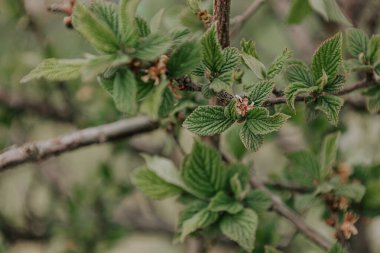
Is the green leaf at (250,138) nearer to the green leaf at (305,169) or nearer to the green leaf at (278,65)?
the green leaf at (278,65)

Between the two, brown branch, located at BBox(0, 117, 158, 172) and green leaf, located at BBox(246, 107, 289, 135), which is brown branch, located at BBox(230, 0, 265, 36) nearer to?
brown branch, located at BBox(0, 117, 158, 172)

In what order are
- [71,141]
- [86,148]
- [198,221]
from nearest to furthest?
[198,221] → [71,141] → [86,148]

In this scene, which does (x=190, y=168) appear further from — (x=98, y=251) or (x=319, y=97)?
(x=98, y=251)

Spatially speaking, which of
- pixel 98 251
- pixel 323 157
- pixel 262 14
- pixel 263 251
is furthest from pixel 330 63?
pixel 262 14

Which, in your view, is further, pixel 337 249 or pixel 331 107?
pixel 337 249

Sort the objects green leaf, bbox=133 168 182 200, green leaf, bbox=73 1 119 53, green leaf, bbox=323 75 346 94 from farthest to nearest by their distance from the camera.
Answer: green leaf, bbox=133 168 182 200
green leaf, bbox=323 75 346 94
green leaf, bbox=73 1 119 53

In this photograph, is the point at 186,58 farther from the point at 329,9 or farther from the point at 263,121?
the point at 329,9

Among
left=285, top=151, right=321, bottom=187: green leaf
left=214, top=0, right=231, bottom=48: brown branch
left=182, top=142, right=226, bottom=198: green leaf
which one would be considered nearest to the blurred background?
left=285, top=151, right=321, bottom=187: green leaf

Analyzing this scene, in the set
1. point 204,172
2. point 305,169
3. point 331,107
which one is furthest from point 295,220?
point 331,107
